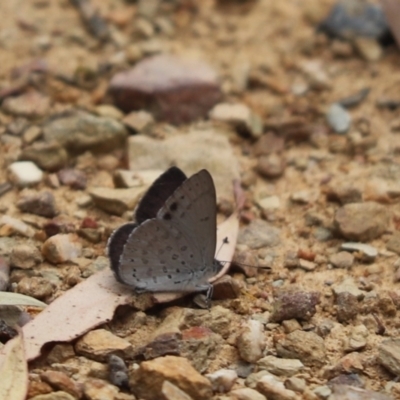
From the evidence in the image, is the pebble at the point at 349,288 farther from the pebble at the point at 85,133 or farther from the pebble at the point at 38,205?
the pebble at the point at 85,133

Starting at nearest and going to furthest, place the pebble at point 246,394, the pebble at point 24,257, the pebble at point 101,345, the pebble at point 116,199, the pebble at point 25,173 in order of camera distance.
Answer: the pebble at point 246,394, the pebble at point 101,345, the pebble at point 24,257, the pebble at point 116,199, the pebble at point 25,173

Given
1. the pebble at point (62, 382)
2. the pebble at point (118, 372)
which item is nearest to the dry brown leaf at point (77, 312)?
the pebble at point (62, 382)

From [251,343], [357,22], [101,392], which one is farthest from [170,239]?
[357,22]

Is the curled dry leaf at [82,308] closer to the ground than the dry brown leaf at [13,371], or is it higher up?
closer to the ground

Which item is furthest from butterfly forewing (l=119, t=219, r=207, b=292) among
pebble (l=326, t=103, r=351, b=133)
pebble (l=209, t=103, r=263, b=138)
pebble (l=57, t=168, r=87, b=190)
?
pebble (l=326, t=103, r=351, b=133)

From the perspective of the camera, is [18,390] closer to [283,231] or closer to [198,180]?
[198,180]
